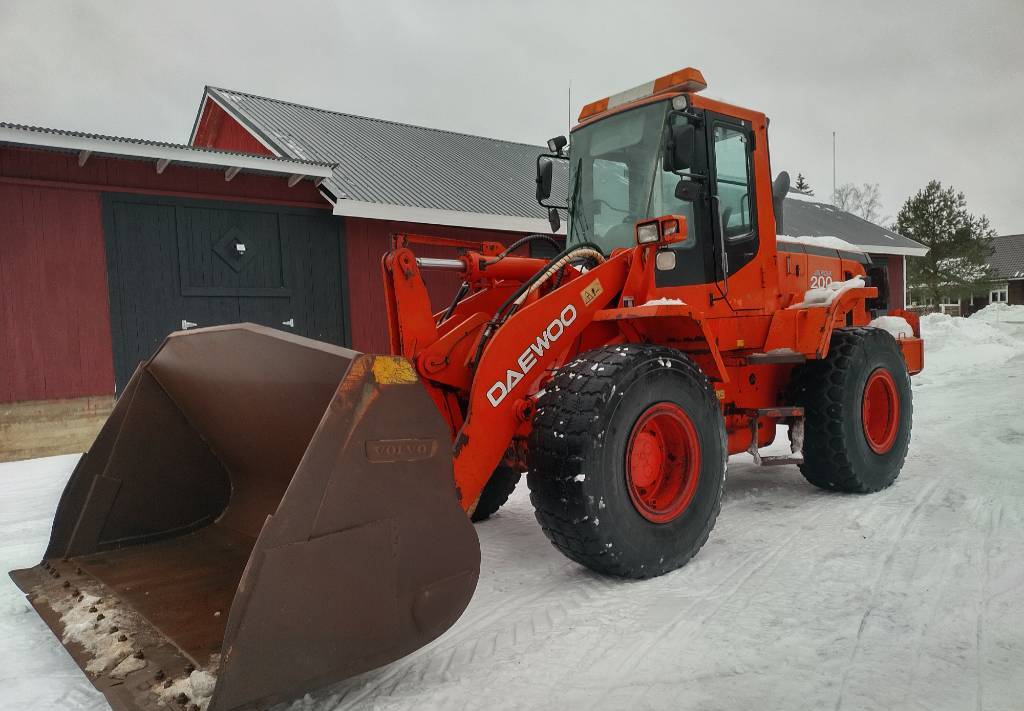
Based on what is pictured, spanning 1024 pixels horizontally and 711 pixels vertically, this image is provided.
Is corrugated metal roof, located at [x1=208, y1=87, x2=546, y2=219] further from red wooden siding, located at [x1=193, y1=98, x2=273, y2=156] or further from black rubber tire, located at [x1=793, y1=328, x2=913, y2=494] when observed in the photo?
black rubber tire, located at [x1=793, y1=328, x2=913, y2=494]

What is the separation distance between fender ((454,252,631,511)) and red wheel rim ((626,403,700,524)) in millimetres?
578

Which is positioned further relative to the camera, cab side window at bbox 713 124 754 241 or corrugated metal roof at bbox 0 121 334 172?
corrugated metal roof at bbox 0 121 334 172

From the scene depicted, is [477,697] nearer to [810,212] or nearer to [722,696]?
[722,696]

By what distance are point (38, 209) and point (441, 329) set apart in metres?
6.46

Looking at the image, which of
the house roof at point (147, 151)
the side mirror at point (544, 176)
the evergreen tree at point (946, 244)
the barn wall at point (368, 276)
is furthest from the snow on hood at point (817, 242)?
the evergreen tree at point (946, 244)

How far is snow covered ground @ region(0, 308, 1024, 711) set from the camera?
94.1 inches

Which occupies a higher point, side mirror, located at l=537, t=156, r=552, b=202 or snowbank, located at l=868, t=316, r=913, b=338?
side mirror, located at l=537, t=156, r=552, b=202

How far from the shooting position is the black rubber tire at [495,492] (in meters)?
4.61

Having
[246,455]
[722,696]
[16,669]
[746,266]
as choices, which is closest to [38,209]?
[246,455]

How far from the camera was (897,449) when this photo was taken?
17.2 feet

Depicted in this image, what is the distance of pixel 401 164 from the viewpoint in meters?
12.1

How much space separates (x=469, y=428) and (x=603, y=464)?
0.60 metres

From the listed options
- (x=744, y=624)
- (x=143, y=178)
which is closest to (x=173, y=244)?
(x=143, y=178)

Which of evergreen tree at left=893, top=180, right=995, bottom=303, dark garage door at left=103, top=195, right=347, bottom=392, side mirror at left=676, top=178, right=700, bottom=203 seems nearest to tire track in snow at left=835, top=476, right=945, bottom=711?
side mirror at left=676, top=178, right=700, bottom=203
